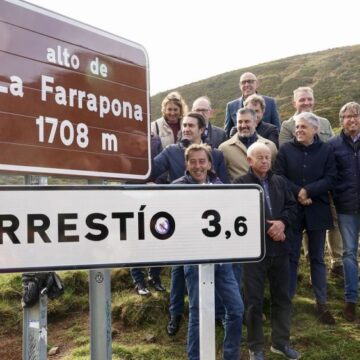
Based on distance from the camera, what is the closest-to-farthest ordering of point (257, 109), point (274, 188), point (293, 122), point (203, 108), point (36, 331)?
point (36, 331)
point (274, 188)
point (257, 109)
point (203, 108)
point (293, 122)

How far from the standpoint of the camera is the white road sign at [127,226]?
1.98 meters

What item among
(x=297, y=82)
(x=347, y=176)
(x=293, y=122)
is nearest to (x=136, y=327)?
(x=347, y=176)

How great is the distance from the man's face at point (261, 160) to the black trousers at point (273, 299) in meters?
0.86

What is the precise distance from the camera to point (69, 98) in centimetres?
221

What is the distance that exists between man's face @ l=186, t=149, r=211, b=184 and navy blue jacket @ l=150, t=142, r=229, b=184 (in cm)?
72

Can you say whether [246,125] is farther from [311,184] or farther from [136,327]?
[136,327]

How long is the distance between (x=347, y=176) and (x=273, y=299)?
1869 millimetres

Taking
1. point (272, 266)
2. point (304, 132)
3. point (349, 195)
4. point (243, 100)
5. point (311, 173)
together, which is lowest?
point (272, 266)

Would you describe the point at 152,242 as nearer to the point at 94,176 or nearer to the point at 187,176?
the point at 94,176

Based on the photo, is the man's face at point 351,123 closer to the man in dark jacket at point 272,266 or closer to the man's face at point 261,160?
the man in dark jacket at point 272,266

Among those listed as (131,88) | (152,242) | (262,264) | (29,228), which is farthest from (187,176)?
(29,228)

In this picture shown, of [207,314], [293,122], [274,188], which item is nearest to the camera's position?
[207,314]

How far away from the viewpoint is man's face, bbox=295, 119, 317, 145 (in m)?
5.35

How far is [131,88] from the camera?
249 cm
